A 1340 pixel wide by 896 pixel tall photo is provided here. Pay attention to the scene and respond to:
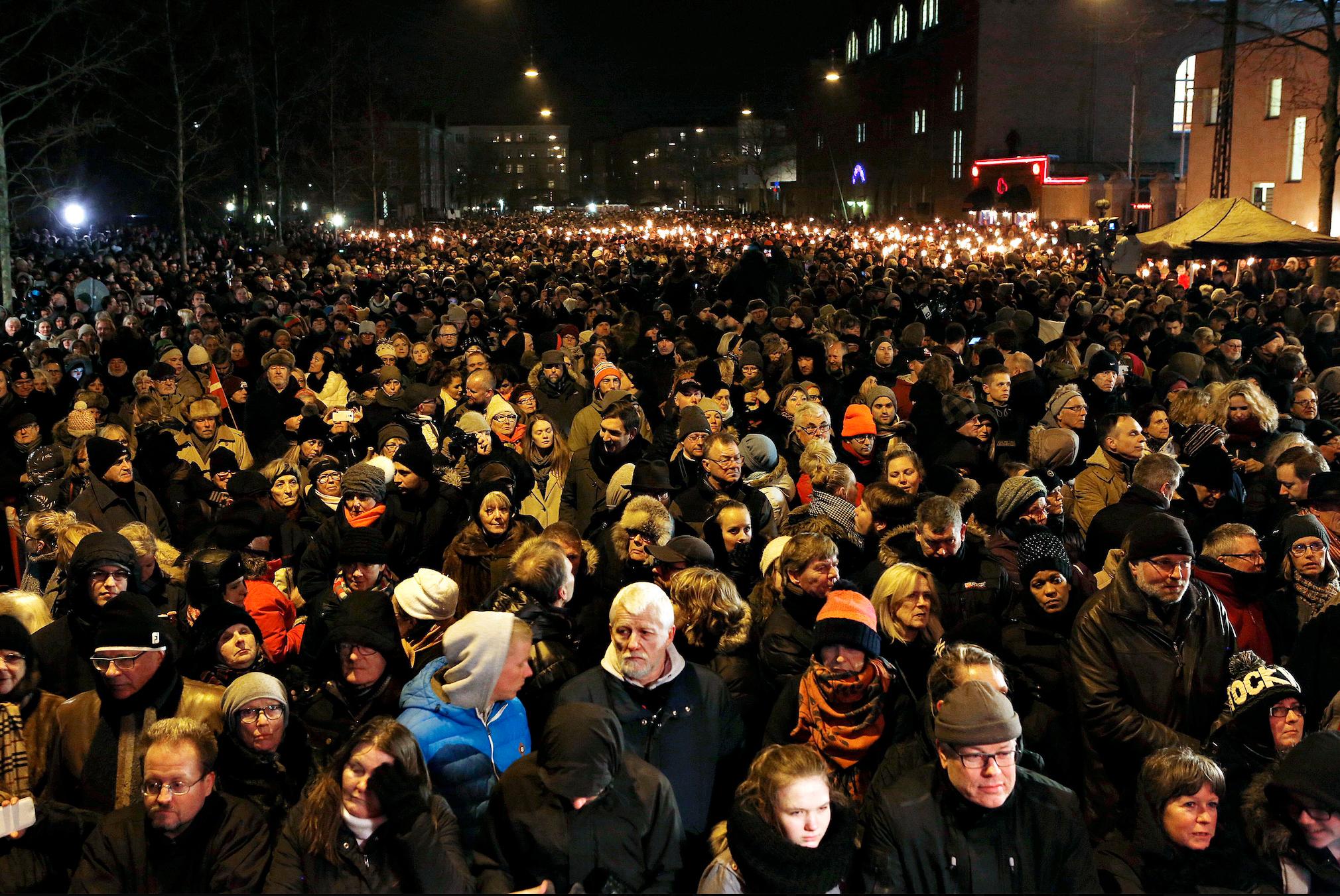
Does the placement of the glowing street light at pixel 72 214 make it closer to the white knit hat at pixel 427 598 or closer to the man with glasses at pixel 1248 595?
the white knit hat at pixel 427 598

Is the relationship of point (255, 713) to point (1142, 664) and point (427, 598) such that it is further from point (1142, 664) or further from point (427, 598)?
point (1142, 664)

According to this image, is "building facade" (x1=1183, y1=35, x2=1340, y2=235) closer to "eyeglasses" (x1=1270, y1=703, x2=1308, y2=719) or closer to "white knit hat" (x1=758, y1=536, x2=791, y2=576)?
"white knit hat" (x1=758, y1=536, x2=791, y2=576)

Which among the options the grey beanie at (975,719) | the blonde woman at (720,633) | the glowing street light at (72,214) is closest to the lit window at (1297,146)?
the blonde woman at (720,633)

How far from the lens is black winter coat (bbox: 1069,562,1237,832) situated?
426 cm

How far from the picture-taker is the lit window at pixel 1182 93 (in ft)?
146

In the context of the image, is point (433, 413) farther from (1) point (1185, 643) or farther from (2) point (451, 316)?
(1) point (1185, 643)

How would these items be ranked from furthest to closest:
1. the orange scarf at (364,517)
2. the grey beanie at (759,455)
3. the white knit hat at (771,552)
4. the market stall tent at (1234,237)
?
the market stall tent at (1234,237)
the grey beanie at (759,455)
the orange scarf at (364,517)
the white knit hat at (771,552)

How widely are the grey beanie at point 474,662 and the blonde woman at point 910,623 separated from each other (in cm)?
150

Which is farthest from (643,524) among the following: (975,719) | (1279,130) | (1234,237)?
(1279,130)

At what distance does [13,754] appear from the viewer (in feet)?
13.6

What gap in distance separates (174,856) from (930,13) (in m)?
60.3

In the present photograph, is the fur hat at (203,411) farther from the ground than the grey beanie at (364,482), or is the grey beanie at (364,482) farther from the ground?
the fur hat at (203,411)

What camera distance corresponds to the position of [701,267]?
22.7 metres

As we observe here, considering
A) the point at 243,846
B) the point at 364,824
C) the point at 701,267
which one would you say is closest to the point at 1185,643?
the point at 364,824
